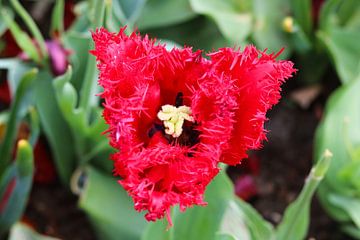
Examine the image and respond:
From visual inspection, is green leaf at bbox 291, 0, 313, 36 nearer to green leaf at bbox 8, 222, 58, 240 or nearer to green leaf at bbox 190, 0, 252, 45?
green leaf at bbox 190, 0, 252, 45

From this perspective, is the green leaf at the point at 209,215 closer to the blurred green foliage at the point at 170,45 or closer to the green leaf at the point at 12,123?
the blurred green foliage at the point at 170,45

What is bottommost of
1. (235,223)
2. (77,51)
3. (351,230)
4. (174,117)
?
(351,230)

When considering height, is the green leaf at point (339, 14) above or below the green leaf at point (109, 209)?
above

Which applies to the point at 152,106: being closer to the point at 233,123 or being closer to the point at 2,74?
the point at 233,123

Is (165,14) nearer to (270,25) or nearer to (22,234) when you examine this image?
(270,25)

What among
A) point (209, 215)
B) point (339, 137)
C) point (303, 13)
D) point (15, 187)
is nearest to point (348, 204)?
point (339, 137)

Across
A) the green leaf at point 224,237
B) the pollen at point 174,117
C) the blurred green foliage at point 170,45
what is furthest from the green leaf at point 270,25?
the pollen at point 174,117
